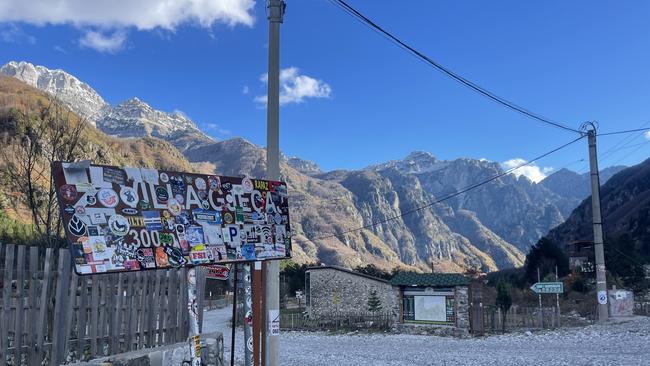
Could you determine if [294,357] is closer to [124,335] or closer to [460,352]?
[460,352]

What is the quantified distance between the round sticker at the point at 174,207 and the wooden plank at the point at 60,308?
196 centimetres

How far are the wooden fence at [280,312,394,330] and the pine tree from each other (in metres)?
3.44

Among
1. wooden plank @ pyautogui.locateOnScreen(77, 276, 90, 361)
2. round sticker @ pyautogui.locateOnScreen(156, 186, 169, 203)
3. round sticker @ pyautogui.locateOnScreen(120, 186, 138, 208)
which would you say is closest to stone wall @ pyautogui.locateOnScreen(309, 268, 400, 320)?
wooden plank @ pyautogui.locateOnScreen(77, 276, 90, 361)

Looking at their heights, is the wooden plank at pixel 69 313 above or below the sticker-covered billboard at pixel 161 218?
below

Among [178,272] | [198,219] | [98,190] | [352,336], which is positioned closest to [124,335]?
[178,272]

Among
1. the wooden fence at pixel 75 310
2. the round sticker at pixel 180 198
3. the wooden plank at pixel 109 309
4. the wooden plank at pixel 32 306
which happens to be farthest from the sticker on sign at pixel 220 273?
the round sticker at pixel 180 198

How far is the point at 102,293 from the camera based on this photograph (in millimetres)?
8383

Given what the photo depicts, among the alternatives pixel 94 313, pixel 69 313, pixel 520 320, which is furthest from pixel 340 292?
pixel 69 313

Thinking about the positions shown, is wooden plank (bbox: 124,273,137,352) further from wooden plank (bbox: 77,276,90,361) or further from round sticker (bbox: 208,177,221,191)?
round sticker (bbox: 208,177,221,191)

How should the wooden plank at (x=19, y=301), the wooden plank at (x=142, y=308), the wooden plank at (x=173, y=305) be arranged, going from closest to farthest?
1. the wooden plank at (x=19, y=301)
2. the wooden plank at (x=142, y=308)
3. the wooden plank at (x=173, y=305)

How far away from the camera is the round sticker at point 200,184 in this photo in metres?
7.46

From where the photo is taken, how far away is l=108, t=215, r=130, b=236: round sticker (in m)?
6.32

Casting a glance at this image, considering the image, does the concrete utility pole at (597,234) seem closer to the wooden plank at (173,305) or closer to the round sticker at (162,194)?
the wooden plank at (173,305)

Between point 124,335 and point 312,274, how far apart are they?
35.8 meters
